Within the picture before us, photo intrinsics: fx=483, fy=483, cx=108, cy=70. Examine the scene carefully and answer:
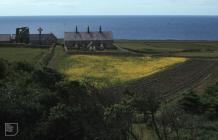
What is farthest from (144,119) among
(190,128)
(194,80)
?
(194,80)

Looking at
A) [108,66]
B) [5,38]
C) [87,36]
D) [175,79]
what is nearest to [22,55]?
[108,66]

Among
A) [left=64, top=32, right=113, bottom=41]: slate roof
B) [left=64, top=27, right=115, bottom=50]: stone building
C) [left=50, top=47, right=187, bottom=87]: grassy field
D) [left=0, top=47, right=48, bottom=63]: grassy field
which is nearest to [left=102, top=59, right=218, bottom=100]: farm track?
[left=50, top=47, right=187, bottom=87]: grassy field

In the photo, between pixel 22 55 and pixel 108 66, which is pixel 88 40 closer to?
pixel 22 55

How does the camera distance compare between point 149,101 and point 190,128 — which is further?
point 190,128

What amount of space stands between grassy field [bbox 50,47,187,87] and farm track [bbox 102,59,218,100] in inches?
60.0

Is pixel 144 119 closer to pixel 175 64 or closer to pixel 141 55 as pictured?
pixel 175 64

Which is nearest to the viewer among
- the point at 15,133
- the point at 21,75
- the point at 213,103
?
the point at 15,133

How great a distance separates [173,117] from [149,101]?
137 centimetres

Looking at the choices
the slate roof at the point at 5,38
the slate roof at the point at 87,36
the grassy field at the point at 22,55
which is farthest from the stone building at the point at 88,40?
the grassy field at the point at 22,55

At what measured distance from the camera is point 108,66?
5256 centimetres

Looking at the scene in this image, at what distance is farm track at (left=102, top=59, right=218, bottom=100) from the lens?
37.8 m

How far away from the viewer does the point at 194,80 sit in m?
43.9

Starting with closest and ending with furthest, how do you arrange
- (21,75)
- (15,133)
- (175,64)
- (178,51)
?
(15,133), (21,75), (175,64), (178,51)

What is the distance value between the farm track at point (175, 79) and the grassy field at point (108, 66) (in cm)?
152
